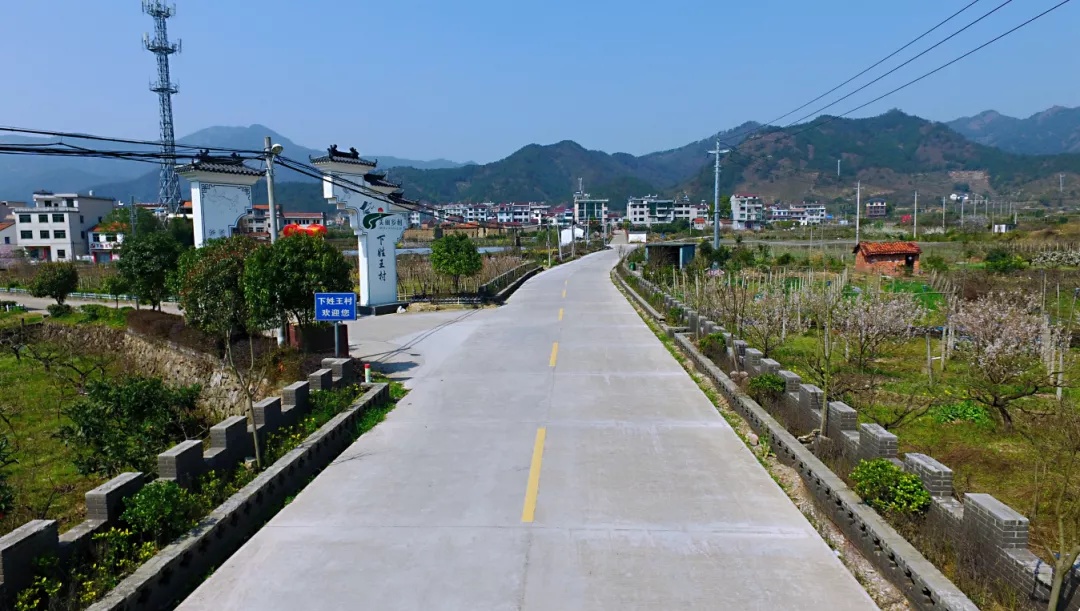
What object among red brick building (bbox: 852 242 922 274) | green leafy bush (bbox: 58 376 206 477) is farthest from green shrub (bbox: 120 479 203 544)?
red brick building (bbox: 852 242 922 274)

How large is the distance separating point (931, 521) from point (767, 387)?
15.3 ft

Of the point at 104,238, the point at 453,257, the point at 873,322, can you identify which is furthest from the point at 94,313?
the point at 104,238

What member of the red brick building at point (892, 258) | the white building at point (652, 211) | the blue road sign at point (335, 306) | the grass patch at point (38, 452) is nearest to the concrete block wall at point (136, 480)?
the grass patch at point (38, 452)

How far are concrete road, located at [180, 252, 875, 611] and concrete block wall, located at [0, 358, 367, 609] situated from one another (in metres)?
1.00

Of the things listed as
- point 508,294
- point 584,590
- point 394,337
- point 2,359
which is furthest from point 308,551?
point 508,294

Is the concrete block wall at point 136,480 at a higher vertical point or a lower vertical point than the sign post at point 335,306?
lower

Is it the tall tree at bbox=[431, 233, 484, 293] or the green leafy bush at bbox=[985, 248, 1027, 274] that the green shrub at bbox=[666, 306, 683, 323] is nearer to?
the tall tree at bbox=[431, 233, 484, 293]

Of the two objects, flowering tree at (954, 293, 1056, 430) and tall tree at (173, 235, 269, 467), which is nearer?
flowering tree at (954, 293, 1056, 430)

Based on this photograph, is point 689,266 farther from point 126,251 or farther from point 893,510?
point 893,510

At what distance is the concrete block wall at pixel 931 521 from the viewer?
502cm

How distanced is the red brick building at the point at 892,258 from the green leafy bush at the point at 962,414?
27055 mm

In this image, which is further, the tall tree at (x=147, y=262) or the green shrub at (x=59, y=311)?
the green shrub at (x=59, y=311)

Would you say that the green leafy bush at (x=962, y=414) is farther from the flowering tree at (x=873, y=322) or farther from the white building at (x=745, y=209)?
the white building at (x=745, y=209)

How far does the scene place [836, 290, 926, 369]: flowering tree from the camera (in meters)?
13.6
